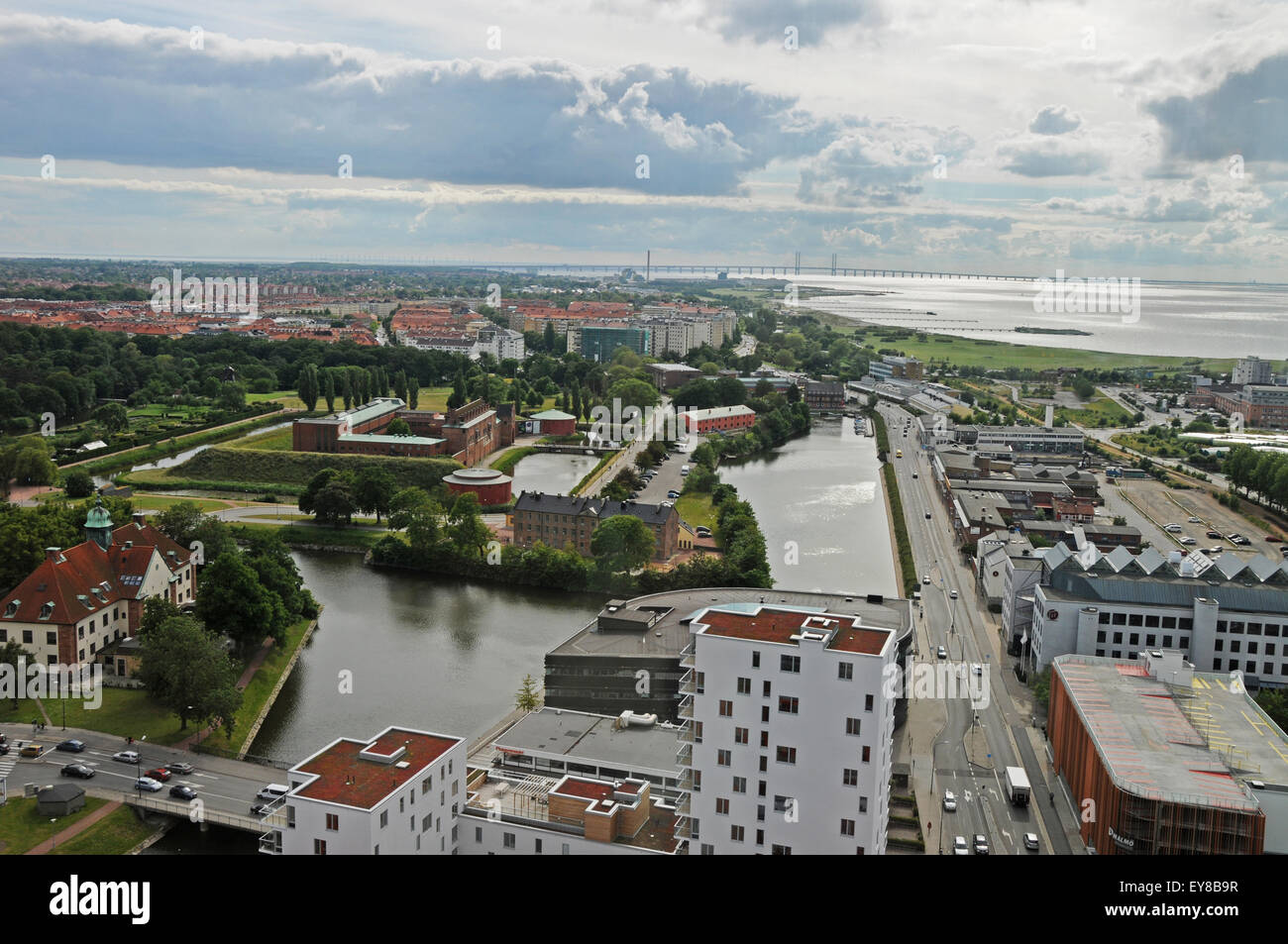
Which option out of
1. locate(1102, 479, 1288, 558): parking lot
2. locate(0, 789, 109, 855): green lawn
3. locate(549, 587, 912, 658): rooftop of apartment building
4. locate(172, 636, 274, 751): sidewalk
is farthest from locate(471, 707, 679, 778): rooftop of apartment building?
locate(1102, 479, 1288, 558): parking lot

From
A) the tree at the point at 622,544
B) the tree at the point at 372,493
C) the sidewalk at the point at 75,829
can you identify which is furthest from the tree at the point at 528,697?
the tree at the point at 372,493

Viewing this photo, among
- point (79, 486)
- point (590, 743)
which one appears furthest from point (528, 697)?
point (79, 486)

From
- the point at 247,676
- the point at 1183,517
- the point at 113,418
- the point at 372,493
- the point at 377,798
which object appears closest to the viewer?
the point at 377,798

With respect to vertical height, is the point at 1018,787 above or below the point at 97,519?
below

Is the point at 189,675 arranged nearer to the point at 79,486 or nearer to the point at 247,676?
the point at 247,676

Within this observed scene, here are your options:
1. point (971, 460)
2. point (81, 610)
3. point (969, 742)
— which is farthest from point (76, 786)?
point (971, 460)

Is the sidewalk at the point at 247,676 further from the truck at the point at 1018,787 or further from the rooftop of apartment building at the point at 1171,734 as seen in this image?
the rooftop of apartment building at the point at 1171,734
